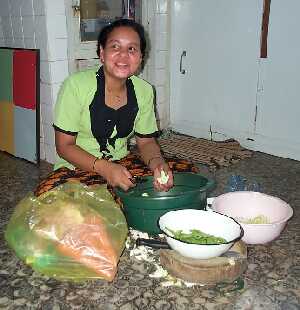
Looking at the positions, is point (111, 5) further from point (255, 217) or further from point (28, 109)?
point (255, 217)

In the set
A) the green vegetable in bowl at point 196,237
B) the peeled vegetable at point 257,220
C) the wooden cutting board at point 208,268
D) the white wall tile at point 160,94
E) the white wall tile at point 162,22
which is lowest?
the wooden cutting board at point 208,268

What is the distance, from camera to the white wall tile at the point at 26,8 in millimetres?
2549

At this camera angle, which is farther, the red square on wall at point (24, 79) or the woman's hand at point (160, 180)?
the red square on wall at point (24, 79)

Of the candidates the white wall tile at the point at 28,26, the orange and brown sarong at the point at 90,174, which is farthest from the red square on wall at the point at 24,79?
the orange and brown sarong at the point at 90,174

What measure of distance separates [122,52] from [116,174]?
528 mm

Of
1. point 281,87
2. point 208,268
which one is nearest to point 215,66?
point 281,87

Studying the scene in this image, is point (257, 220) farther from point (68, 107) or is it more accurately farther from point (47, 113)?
point (47, 113)

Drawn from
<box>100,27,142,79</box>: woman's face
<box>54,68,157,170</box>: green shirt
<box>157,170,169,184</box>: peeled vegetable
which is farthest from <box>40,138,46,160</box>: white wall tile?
<box>157,170,169,184</box>: peeled vegetable

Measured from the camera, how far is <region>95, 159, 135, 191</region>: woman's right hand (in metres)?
1.56

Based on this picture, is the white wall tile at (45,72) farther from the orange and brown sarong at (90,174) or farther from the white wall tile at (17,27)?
the orange and brown sarong at (90,174)

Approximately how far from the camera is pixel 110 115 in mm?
1807

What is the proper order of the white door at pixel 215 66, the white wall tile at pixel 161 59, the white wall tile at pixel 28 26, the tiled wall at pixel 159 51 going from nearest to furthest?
1. the white wall tile at pixel 28 26
2. the white door at pixel 215 66
3. the tiled wall at pixel 159 51
4. the white wall tile at pixel 161 59

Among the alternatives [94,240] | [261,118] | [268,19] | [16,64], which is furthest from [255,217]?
[16,64]

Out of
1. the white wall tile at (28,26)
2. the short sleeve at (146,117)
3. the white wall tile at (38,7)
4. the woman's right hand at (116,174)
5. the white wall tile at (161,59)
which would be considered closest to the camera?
the woman's right hand at (116,174)
